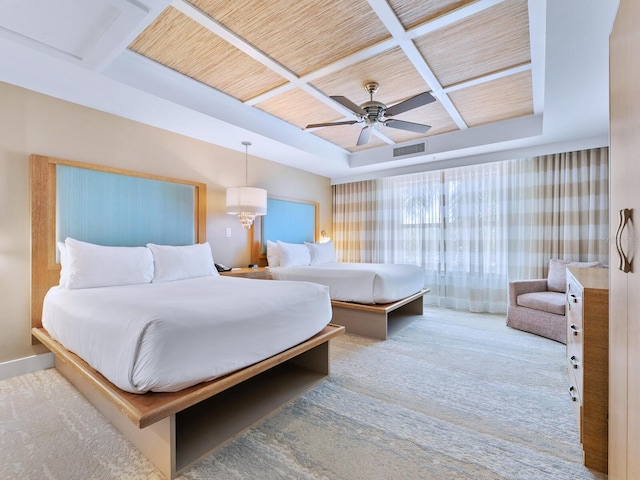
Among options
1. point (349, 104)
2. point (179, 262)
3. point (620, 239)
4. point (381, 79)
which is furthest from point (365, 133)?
point (620, 239)

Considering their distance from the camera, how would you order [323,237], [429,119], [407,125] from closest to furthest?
[407,125] → [429,119] → [323,237]

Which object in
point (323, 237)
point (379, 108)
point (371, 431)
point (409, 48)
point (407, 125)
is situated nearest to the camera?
point (371, 431)

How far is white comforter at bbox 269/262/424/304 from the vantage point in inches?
139

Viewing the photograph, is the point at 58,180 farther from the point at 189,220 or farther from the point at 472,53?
the point at 472,53

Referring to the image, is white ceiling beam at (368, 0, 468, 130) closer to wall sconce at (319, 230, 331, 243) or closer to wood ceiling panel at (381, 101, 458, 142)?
wood ceiling panel at (381, 101, 458, 142)

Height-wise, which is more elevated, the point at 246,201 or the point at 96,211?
the point at 246,201

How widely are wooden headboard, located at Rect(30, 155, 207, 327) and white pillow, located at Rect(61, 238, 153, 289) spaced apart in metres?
0.25

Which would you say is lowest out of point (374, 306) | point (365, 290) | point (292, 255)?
point (374, 306)

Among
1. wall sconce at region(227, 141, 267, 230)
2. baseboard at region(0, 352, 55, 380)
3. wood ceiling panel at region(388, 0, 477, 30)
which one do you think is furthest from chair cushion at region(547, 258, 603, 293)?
baseboard at region(0, 352, 55, 380)

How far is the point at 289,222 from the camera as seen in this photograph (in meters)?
5.28

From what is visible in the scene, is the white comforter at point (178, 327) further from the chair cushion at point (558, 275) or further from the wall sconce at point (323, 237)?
the wall sconce at point (323, 237)

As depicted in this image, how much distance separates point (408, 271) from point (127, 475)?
3.45 meters

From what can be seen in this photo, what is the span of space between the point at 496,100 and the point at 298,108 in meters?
2.25

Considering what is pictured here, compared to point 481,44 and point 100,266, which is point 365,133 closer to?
point 481,44
